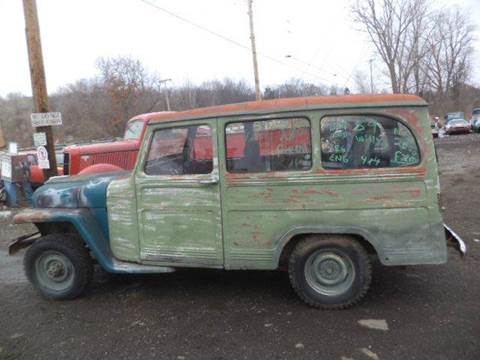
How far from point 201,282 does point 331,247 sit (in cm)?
170

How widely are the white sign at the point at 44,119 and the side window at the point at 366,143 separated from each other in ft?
20.4

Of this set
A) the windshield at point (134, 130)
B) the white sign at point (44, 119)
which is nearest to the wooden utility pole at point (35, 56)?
the white sign at point (44, 119)

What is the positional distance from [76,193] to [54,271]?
889 mm

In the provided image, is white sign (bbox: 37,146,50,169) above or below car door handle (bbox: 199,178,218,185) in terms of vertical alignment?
above

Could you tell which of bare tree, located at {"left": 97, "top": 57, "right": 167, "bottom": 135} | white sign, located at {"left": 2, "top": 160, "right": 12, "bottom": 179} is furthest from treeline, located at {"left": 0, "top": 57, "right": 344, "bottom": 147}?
white sign, located at {"left": 2, "top": 160, "right": 12, "bottom": 179}

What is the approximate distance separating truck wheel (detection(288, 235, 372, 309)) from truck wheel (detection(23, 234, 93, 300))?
2.26 meters

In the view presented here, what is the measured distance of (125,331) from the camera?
378 centimetres

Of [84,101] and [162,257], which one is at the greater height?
[84,101]

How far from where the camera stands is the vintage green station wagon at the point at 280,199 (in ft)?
12.0

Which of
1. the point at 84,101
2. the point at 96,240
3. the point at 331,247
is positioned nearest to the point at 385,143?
the point at 331,247

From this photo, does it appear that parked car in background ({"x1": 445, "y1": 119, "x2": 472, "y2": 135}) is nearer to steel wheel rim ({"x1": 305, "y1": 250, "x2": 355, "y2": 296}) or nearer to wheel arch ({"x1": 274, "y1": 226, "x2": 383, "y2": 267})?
wheel arch ({"x1": 274, "y1": 226, "x2": 383, "y2": 267})

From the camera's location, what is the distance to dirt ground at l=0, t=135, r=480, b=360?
334 centimetres

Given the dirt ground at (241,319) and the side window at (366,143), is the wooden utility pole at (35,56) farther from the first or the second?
the side window at (366,143)

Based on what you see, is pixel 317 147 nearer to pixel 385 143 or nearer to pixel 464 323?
pixel 385 143
